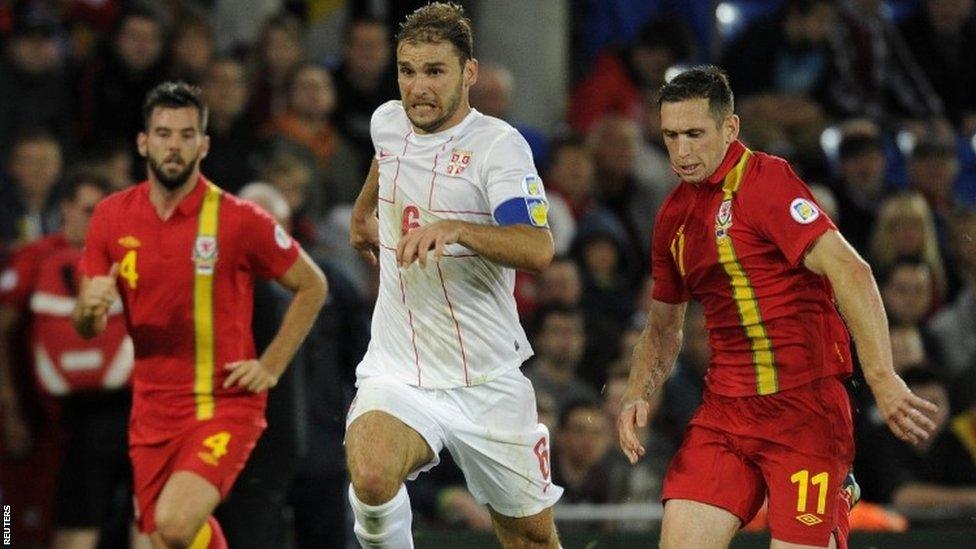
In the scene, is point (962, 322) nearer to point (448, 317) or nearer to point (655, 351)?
point (655, 351)

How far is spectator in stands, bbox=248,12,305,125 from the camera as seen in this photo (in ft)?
40.0

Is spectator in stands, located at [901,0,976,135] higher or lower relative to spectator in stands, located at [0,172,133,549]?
higher

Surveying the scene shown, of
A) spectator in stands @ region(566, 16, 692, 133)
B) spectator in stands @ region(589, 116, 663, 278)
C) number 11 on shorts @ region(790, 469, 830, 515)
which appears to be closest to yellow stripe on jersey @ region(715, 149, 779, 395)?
number 11 on shorts @ region(790, 469, 830, 515)

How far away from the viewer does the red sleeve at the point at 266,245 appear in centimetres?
839

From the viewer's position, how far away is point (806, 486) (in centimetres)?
688

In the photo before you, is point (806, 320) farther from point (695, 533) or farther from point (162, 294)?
point (162, 294)

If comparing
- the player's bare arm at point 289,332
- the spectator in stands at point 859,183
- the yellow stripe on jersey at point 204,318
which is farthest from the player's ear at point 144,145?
the spectator in stands at point 859,183

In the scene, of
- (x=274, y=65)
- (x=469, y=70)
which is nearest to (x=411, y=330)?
(x=469, y=70)

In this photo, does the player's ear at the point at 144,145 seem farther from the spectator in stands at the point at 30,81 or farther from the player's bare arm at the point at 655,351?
the spectator in stands at the point at 30,81

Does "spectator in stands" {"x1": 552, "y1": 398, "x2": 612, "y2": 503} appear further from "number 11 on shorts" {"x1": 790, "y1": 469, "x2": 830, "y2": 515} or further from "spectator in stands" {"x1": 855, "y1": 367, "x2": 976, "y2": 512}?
"number 11 on shorts" {"x1": 790, "y1": 469, "x2": 830, "y2": 515}

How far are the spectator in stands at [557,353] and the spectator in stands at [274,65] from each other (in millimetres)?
2384

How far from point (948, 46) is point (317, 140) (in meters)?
4.88

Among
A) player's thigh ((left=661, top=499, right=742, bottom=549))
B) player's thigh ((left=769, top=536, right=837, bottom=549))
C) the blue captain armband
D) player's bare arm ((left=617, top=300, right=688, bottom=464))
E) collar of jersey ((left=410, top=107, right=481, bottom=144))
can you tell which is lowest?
player's thigh ((left=769, top=536, right=837, bottom=549))

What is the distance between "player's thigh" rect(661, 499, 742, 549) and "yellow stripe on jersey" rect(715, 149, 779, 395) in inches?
18.5
